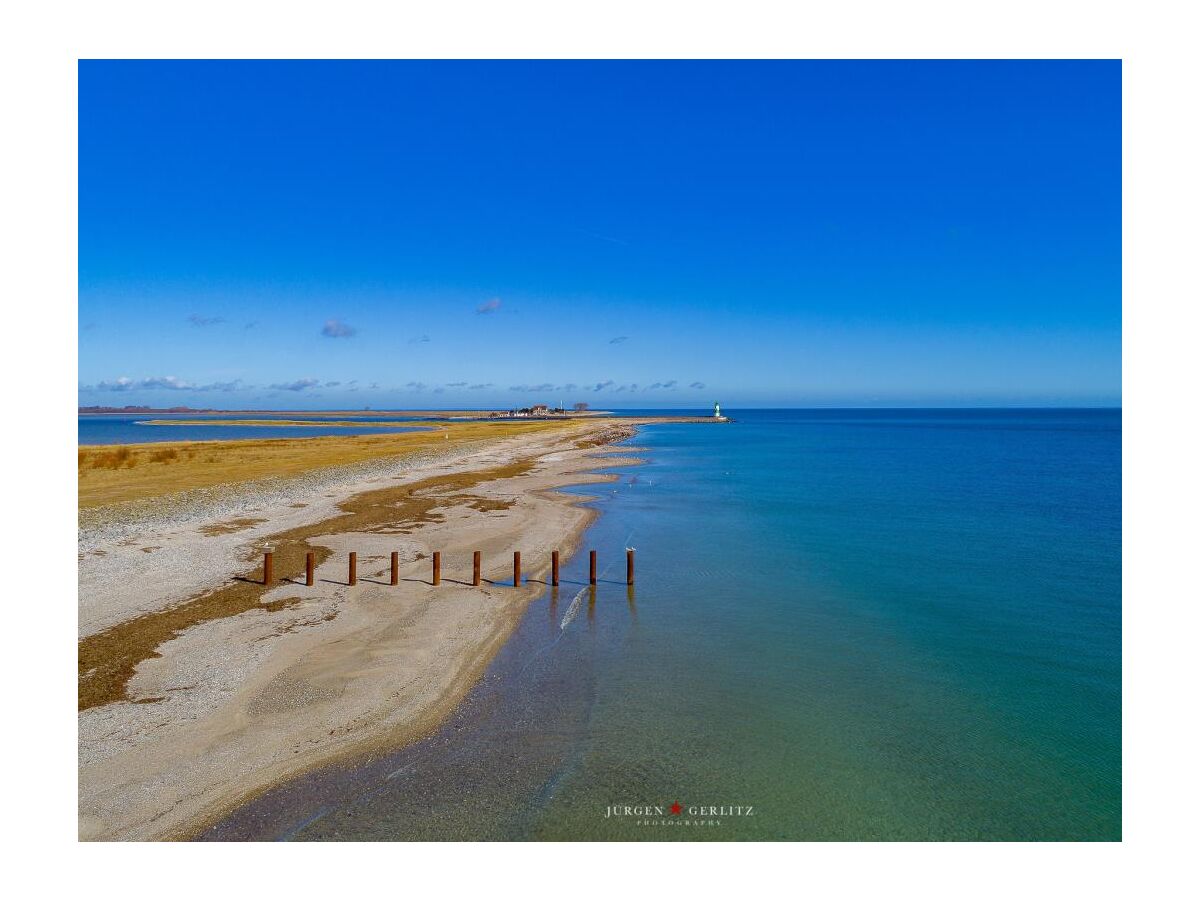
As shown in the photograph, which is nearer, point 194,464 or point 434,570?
point 434,570

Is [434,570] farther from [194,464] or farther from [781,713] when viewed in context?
[194,464]

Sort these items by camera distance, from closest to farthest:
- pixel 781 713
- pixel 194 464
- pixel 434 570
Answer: pixel 781 713 < pixel 434 570 < pixel 194 464

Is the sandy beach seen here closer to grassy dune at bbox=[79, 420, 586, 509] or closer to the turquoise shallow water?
the turquoise shallow water

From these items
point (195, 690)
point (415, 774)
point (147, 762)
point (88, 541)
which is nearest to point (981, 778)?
point (415, 774)

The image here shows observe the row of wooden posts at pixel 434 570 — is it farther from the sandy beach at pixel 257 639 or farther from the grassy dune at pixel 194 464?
the grassy dune at pixel 194 464

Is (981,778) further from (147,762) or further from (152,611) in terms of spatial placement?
(152,611)

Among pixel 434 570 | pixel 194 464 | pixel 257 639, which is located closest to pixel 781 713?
pixel 434 570
